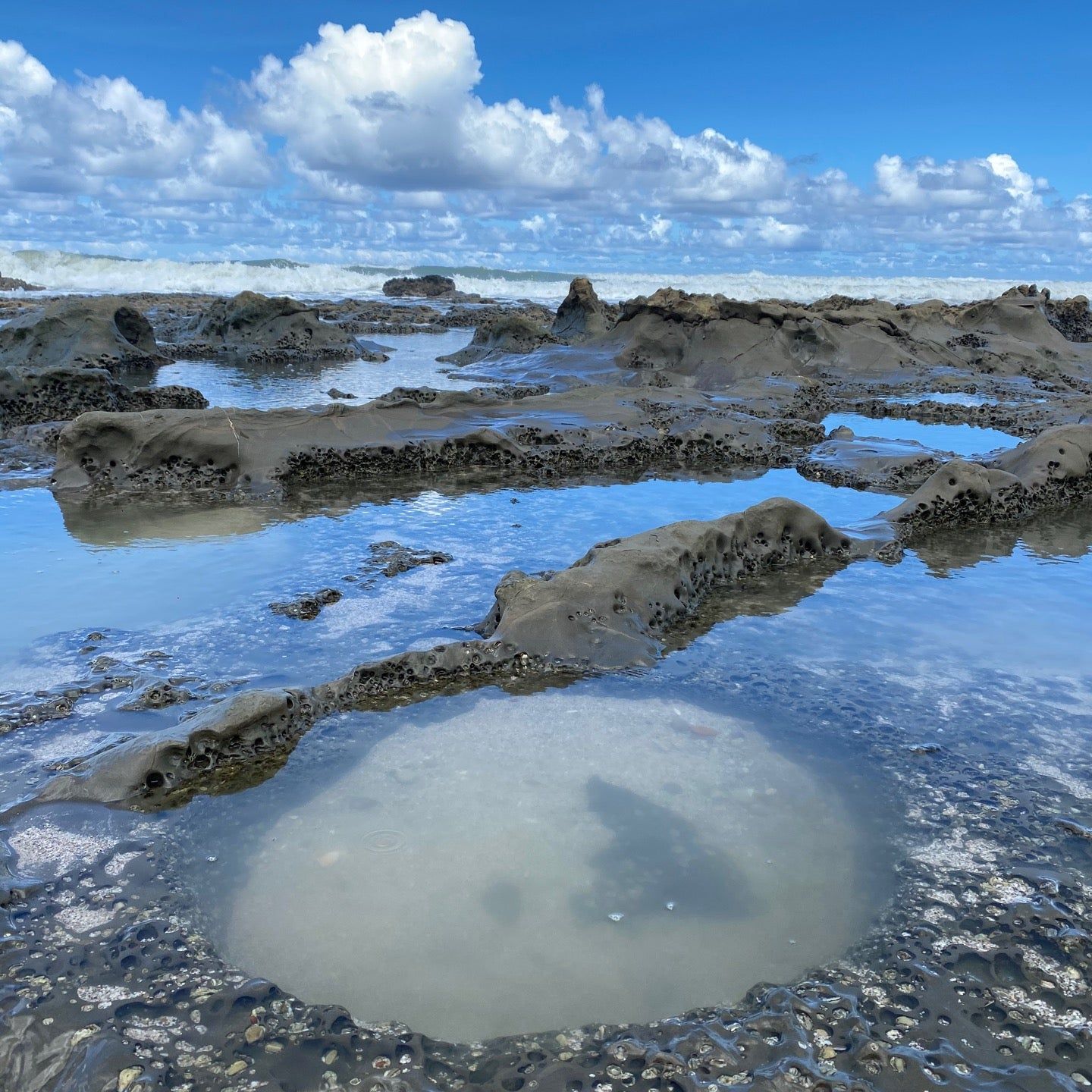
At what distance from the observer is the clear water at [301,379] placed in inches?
555

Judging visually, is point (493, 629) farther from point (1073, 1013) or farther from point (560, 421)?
point (560, 421)

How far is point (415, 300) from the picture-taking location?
43938mm

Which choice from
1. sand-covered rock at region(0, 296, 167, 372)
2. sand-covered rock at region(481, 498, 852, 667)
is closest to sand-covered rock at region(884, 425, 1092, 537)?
sand-covered rock at region(481, 498, 852, 667)

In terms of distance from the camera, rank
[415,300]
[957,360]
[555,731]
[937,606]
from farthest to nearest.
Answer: [415,300], [957,360], [937,606], [555,731]

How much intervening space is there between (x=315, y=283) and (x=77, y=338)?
35639mm

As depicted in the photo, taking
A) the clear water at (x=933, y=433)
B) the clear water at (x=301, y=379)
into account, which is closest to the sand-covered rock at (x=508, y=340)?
A: the clear water at (x=301, y=379)

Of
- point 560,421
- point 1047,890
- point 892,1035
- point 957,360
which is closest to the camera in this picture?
point 892,1035

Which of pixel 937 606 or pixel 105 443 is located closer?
pixel 937 606

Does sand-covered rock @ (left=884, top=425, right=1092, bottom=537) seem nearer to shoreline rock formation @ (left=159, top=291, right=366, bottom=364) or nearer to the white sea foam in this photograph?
shoreline rock formation @ (left=159, top=291, right=366, bottom=364)

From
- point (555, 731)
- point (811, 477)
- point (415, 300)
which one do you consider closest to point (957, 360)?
point (811, 477)

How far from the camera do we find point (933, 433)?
1245 cm

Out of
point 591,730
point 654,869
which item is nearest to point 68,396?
point 591,730

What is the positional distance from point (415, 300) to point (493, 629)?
40724mm

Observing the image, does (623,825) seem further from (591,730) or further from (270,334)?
(270,334)
